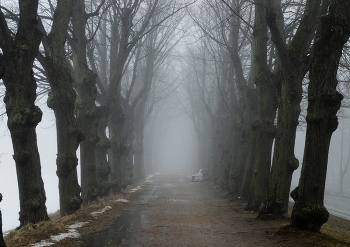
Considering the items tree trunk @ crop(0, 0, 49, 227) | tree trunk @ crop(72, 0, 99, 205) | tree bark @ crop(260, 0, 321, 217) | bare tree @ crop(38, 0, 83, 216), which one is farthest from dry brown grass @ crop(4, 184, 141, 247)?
tree bark @ crop(260, 0, 321, 217)

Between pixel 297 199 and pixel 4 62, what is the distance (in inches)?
256

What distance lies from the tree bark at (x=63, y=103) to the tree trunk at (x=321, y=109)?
6406 mm

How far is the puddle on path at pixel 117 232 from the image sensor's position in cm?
848

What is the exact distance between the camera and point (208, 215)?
1396 cm

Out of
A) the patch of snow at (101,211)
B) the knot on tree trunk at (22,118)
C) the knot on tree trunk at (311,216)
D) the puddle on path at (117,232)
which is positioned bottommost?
the patch of snow at (101,211)

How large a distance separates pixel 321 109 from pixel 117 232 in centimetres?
511

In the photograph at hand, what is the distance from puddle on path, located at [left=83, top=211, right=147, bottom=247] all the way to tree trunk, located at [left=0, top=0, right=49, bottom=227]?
1.58 metres

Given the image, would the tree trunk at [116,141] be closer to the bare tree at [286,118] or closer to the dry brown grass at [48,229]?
the dry brown grass at [48,229]

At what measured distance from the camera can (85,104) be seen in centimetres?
1541

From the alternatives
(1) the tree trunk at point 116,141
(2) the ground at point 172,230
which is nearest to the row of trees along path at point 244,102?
(2) the ground at point 172,230

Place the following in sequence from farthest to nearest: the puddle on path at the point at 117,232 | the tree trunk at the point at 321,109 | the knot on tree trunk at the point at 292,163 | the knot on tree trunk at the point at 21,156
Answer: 1. the knot on tree trunk at the point at 292,163
2. the knot on tree trunk at the point at 21,156
3. the puddle on path at the point at 117,232
4. the tree trunk at the point at 321,109

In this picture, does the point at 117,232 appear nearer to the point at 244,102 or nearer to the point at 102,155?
the point at 102,155

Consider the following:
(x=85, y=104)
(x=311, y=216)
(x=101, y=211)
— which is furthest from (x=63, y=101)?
(x=311, y=216)

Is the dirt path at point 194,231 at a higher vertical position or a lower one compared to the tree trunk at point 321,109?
lower
